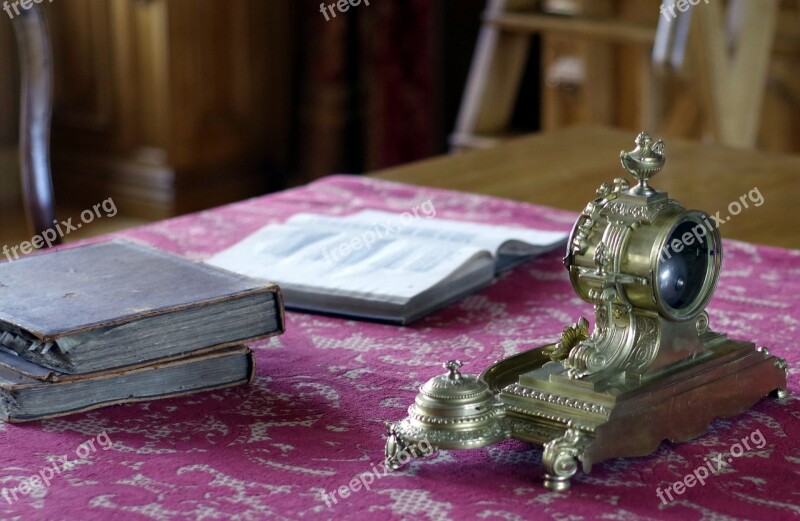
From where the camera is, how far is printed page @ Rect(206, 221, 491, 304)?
57.9 inches

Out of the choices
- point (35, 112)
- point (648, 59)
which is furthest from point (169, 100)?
point (35, 112)

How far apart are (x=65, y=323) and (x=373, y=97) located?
3.89 metres

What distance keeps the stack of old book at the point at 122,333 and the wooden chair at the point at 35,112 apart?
74 centimetres

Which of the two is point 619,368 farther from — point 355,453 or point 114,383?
point 114,383

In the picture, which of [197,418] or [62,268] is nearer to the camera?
[197,418]

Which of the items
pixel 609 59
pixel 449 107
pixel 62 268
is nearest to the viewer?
pixel 62 268

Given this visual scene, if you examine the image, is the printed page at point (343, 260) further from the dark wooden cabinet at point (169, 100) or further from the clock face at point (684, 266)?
the dark wooden cabinet at point (169, 100)

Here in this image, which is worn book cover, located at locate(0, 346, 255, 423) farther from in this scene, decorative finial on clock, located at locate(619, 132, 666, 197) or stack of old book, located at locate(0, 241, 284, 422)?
decorative finial on clock, located at locate(619, 132, 666, 197)

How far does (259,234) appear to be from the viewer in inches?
67.4

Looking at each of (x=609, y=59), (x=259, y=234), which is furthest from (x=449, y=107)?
(x=259, y=234)

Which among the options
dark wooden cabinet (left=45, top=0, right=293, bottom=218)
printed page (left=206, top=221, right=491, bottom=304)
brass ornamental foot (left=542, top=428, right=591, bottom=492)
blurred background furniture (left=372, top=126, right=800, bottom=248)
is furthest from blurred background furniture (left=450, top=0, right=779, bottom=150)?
brass ornamental foot (left=542, top=428, right=591, bottom=492)

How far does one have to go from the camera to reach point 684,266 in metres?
1.05

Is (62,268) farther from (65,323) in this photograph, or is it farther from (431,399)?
(431,399)

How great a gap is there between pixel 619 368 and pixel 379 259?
0.60m
